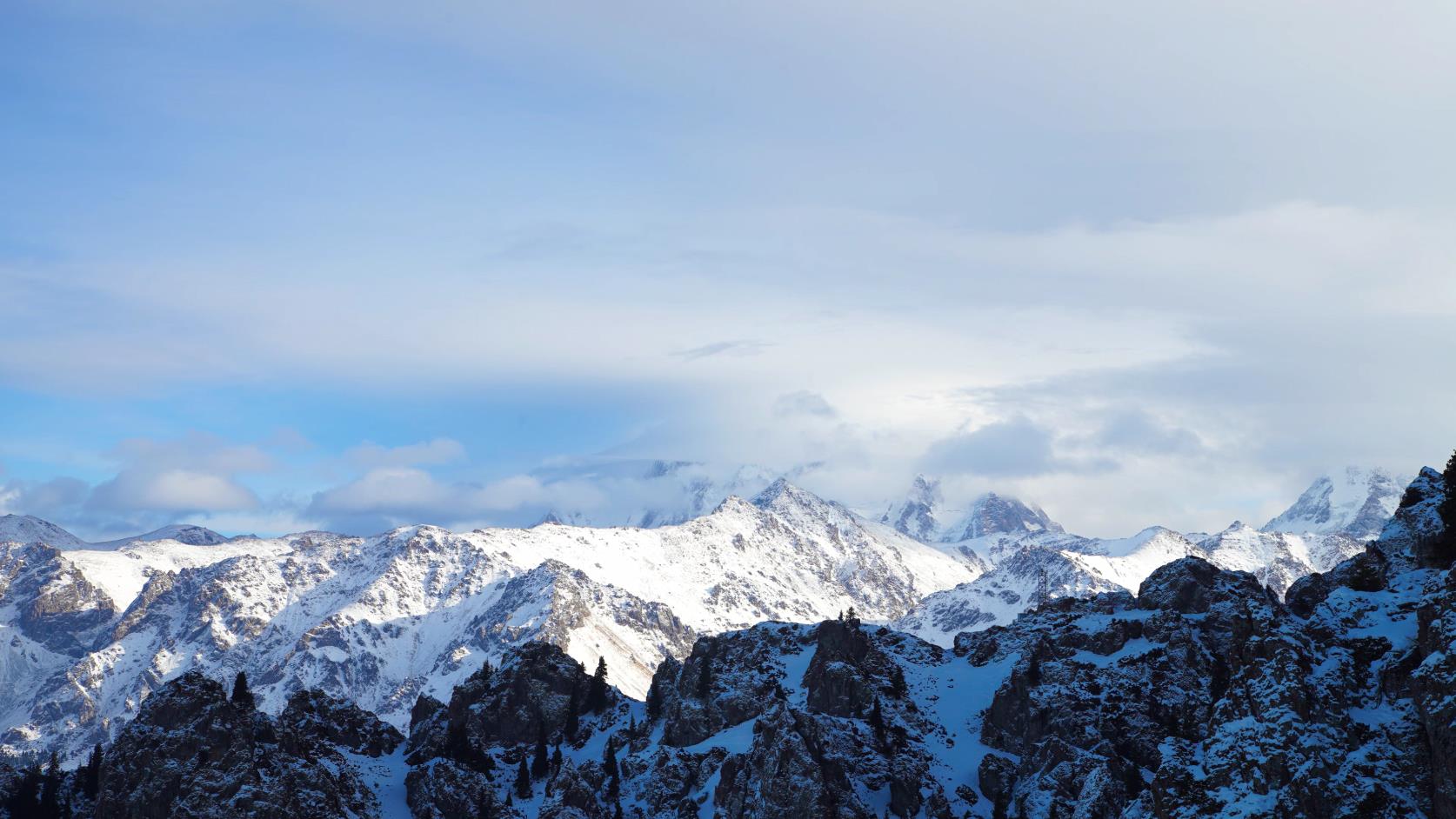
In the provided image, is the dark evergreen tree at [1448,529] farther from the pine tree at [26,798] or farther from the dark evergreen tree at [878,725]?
the pine tree at [26,798]

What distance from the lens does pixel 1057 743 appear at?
536 ft

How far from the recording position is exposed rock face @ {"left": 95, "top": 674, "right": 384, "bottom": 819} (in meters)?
152

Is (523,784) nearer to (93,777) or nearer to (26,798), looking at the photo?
(93,777)

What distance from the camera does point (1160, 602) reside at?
647 ft

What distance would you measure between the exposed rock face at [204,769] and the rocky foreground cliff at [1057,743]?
286 millimetres

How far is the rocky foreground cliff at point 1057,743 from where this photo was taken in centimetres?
9131

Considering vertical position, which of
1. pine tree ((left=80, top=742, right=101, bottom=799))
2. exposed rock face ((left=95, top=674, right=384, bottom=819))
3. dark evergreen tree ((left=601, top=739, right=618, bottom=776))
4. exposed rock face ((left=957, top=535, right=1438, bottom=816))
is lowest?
dark evergreen tree ((left=601, top=739, right=618, bottom=776))

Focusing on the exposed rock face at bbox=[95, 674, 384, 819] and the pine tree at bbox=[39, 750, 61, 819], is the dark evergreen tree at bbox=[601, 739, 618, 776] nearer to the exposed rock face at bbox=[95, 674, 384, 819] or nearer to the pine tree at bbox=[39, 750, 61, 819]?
the exposed rock face at bbox=[95, 674, 384, 819]

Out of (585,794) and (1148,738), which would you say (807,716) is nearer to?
(585,794)

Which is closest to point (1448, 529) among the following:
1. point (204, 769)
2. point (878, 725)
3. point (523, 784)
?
point (878, 725)

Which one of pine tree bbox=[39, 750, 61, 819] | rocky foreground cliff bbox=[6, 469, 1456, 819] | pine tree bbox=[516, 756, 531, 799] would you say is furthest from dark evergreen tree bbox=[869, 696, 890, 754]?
pine tree bbox=[39, 750, 61, 819]

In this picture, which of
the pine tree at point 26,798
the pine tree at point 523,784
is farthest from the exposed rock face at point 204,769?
the pine tree at point 523,784

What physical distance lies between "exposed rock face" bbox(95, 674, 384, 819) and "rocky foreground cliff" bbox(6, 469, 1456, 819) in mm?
286

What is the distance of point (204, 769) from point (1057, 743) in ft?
339
